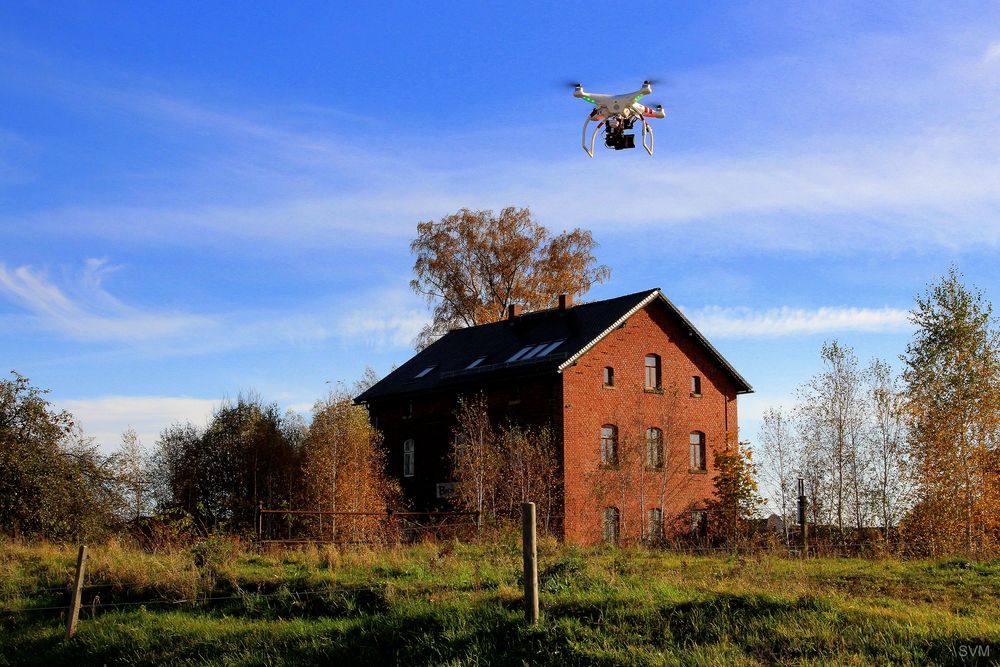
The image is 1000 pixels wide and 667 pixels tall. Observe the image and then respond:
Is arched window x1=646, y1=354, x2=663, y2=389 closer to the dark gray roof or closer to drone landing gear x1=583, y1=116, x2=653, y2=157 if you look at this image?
the dark gray roof

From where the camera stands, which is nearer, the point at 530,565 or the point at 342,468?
the point at 530,565

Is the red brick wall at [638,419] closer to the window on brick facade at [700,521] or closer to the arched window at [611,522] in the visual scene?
the arched window at [611,522]

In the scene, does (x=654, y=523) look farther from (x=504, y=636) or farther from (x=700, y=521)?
(x=504, y=636)

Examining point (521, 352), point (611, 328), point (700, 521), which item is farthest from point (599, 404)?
point (700, 521)

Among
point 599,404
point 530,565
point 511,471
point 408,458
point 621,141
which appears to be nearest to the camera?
point 530,565

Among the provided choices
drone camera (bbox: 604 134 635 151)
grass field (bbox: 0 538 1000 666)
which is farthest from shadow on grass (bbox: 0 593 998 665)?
drone camera (bbox: 604 134 635 151)

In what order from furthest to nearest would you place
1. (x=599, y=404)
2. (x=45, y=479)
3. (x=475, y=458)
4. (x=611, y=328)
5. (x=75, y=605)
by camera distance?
(x=611, y=328)
(x=599, y=404)
(x=475, y=458)
(x=45, y=479)
(x=75, y=605)

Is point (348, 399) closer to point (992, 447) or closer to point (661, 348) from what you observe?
point (661, 348)

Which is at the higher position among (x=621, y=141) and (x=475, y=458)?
(x=621, y=141)
